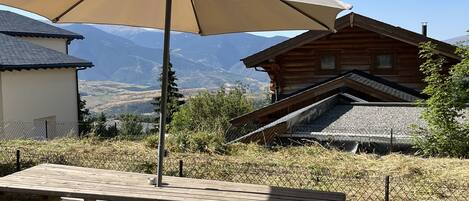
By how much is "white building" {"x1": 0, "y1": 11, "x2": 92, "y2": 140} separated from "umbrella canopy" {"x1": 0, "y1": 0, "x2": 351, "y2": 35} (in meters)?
12.0

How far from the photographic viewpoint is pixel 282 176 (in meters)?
8.23

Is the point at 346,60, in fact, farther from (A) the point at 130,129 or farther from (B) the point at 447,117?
(A) the point at 130,129

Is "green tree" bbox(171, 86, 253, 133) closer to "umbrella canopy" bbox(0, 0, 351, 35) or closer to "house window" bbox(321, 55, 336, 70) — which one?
"house window" bbox(321, 55, 336, 70)

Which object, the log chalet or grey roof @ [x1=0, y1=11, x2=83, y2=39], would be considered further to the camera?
grey roof @ [x1=0, y1=11, x2=83, y2=39]

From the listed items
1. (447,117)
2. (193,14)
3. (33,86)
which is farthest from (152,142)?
(33,86)

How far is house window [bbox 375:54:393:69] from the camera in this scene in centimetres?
2056

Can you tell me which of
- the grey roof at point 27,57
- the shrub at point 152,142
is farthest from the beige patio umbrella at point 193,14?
the grey roof at point 27,57

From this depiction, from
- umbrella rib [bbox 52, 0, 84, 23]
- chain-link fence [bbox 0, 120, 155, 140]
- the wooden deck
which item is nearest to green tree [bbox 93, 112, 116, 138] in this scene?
chain-link fence [bbox 0, 120, 155, 140]

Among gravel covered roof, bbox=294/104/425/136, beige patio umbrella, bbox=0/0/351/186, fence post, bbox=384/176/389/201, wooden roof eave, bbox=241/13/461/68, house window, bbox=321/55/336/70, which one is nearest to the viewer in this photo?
beige patio umbrella, bbox=0/0/351/186

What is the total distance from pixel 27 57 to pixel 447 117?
1530 centimetres

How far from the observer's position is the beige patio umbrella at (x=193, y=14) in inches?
175

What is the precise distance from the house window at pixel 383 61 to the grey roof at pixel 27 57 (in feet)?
41.4

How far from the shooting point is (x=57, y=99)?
21.7m

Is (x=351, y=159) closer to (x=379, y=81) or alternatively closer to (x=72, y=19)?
(x=72, y=19)
